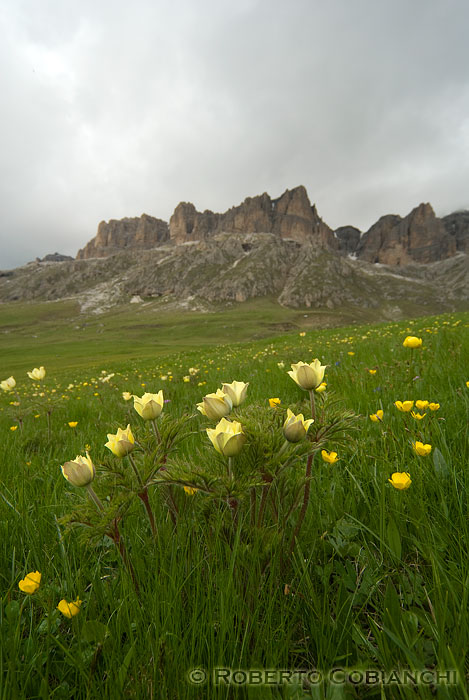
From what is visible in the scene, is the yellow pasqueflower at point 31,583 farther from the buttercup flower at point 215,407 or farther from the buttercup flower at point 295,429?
the buttercup flower at point 295,429

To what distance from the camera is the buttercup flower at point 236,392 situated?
1816 millimetres

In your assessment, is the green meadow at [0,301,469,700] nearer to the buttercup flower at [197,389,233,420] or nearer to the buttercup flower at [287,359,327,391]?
the buttercup flower at [197,389,233,420]

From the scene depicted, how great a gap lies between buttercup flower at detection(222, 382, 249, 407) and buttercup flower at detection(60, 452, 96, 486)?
0.81 m

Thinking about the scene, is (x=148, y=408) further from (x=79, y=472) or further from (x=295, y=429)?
(x=295, y=429)

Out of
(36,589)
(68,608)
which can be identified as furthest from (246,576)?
(36,589)

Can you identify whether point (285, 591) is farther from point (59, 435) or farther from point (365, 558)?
point (59, 435)

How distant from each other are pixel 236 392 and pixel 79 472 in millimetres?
888

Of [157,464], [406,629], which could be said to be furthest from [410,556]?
[157,464]

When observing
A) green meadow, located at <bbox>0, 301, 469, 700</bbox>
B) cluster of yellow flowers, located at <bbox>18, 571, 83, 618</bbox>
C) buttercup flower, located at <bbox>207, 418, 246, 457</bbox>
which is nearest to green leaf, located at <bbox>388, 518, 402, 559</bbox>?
green meadow, located at <bbox>0, 301, 469, 700</bbox>

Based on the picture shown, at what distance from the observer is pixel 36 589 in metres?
1.39

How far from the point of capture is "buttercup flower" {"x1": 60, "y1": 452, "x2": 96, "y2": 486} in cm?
134

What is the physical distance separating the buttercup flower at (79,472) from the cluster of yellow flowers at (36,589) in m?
0.42

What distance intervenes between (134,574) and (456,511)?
166cm

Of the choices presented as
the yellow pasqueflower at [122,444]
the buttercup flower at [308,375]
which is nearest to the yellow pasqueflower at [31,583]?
the yellow pasqueflower at [122,444]
